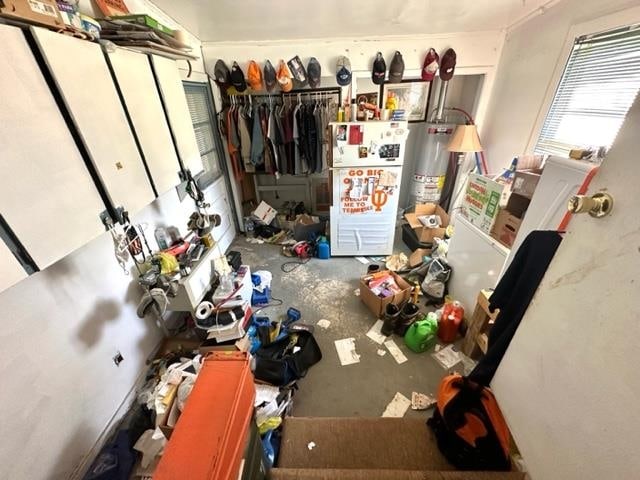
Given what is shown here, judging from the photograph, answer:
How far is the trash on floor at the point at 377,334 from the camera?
204cm

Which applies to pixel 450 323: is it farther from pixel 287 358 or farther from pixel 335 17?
pixel 335 17

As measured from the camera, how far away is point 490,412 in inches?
42.8

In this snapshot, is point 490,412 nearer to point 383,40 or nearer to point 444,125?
point 444,125

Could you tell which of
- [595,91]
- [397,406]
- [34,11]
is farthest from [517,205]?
[34,11]

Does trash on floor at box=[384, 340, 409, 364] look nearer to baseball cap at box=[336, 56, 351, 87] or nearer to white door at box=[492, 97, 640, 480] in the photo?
white door at box=[492, 97, 640, 480]

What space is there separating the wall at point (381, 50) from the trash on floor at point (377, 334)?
2.71 metres

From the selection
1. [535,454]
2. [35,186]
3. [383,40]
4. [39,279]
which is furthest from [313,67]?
[535,454]

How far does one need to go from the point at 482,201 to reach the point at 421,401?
1.46 meters

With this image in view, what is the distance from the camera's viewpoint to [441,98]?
3150 millimetres

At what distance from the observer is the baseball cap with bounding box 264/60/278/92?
109 inches

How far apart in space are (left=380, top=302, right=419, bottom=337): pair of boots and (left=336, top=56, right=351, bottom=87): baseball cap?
8.11 ft

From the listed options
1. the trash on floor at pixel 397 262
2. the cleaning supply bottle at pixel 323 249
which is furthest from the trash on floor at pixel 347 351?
the cleaning supply bottle at pixel 323 249

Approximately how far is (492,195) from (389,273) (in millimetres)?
1072

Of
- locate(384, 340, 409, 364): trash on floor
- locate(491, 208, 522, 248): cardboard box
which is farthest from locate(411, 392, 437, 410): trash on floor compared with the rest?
locate(491, 208, 522, 248): cardboard box
